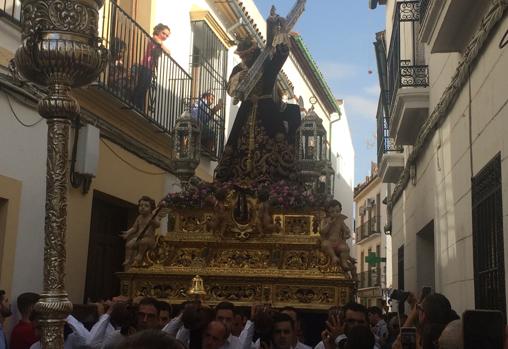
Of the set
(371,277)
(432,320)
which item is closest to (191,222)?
(432,320)

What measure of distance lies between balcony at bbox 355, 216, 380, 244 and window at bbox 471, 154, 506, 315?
2568 centimetres

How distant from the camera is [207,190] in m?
7.64

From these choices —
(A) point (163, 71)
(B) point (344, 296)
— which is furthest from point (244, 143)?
(A) point (163, 71)

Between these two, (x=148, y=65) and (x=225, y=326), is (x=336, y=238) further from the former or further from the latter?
(x=148, y=65)

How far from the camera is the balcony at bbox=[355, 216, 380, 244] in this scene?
32.9m

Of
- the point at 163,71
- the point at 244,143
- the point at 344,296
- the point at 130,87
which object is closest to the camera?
the point at 344,296

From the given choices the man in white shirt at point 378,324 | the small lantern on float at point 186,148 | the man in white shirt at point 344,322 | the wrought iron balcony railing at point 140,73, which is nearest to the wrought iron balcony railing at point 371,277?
the wrought iron balcony railing at point 140,73

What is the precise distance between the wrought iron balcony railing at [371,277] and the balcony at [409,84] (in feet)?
64.9

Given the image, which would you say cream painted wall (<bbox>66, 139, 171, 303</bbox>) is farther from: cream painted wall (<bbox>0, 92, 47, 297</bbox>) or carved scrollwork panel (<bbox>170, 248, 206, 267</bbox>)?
carved scrollwork panel (<bbox>170, 248, 206, 267</bbox>)

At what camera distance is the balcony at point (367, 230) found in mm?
32881

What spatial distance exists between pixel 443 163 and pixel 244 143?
2.43 meters

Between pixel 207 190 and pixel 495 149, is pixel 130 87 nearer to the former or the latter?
pixel 207 190

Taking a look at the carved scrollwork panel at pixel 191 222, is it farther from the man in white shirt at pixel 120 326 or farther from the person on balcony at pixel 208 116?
the person on balcony at pixel 208 116

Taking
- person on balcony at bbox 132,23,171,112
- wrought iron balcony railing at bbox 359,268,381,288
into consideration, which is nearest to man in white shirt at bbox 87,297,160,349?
person on balcony at bbox 132,23,171,112
